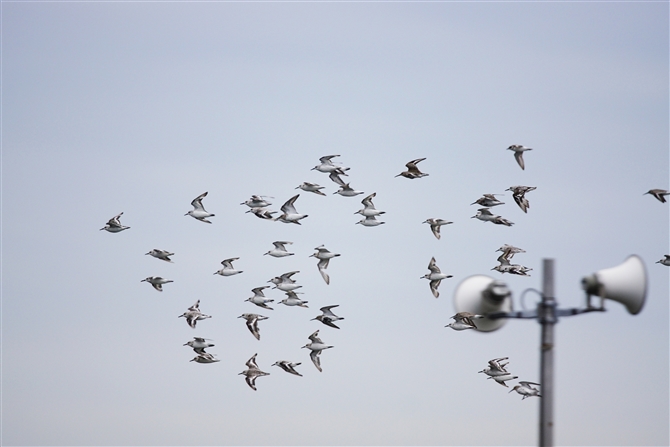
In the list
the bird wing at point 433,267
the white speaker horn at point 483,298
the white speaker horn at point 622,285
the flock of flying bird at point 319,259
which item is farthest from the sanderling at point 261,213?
the white speaker horn at point 622,285

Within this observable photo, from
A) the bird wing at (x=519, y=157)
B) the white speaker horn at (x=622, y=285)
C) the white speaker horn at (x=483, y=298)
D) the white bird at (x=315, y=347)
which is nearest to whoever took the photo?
the white speaker horn at (x=622, y=285)

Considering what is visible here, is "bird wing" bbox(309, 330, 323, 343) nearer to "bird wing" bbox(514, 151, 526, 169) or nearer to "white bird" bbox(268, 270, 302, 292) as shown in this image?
"white bird" bbox(268, 270, 302, 292)

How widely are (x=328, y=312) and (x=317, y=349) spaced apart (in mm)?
1601

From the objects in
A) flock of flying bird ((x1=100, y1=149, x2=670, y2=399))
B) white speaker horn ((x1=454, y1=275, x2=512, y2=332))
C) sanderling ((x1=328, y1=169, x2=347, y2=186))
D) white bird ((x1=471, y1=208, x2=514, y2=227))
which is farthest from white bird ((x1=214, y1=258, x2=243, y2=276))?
white speaker horn ((x1=454, y1=275, x2=512, y2=332))

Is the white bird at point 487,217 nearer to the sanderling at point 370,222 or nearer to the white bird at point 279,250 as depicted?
the sanderling at point 370,222

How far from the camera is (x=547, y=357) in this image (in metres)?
17.3

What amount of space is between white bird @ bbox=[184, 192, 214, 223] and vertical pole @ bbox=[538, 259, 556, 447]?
31.2 meters

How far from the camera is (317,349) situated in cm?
4794

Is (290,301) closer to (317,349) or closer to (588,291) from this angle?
(317,349)

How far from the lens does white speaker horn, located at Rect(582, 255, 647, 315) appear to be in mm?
18156

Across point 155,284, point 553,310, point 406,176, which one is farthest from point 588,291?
point 155,284

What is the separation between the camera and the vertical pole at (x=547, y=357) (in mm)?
17031

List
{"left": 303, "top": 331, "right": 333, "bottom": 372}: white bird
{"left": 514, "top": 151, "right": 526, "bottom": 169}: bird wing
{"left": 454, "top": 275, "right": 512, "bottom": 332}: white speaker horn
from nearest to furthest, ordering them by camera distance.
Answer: {"left": 454, "top": 275, "right": 512, "bottom": 332}: white speaker horn, {"left": 514, "top": 151, "right": 526, "bottom": 169}: bird wing, {"left": 303, "top": 331, "right": 333, "bottom": 372}: white bird

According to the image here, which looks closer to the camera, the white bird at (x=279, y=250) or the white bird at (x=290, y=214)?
the white bird at (x=290, y=214)
